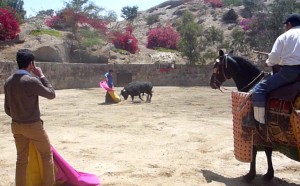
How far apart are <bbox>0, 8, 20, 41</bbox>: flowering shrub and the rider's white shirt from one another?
19.1 m

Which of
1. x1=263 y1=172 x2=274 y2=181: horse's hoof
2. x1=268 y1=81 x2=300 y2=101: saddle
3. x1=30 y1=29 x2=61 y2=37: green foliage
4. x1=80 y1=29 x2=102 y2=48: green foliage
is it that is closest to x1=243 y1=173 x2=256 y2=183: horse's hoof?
x1=263 y1=172 x2=274 y2=181: horse's hoof

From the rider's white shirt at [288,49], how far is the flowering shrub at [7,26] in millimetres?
19147

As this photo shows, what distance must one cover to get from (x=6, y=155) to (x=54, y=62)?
15.2 m

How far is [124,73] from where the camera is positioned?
2347cm

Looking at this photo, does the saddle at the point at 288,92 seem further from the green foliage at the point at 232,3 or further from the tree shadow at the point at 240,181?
the green foliage at the point at 232,3

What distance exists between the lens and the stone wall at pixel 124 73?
2044 cm

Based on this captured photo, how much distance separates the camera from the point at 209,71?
24500mm

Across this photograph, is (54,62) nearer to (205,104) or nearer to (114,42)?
(114,42)

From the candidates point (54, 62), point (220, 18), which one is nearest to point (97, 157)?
point (54, 62)

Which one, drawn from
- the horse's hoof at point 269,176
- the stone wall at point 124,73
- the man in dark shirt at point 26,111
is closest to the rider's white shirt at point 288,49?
the horse's hoof at point 269,176

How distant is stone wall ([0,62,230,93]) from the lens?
20.4 metres

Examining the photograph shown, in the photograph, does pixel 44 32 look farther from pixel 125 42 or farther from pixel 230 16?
pixel 230 16

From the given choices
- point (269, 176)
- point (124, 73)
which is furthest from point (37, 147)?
point (124, 73)

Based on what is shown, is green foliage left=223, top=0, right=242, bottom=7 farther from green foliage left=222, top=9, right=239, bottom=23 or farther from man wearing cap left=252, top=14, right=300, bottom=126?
man wearing cap left=252, top=14, right=300, bottom=126
